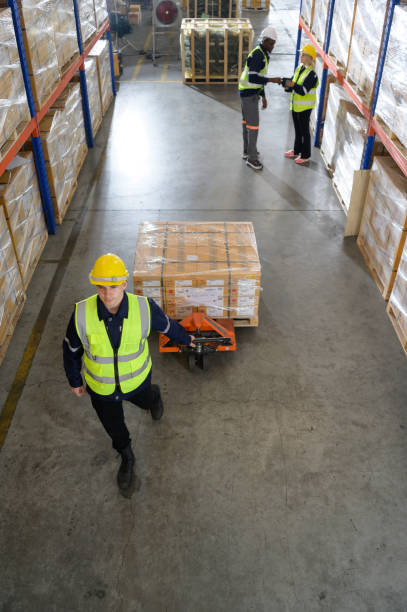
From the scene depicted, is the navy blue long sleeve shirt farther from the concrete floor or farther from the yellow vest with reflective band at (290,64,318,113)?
the yellow vest with reflective band at (290,64,318,113)

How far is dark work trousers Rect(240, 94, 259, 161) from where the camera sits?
344 inches

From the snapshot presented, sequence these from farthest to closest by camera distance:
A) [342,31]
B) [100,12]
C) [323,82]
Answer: [100,12]
[323,82]
[342,31]

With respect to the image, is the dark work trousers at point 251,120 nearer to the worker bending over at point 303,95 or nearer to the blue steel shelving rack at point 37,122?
the worker bending over at point 303,95

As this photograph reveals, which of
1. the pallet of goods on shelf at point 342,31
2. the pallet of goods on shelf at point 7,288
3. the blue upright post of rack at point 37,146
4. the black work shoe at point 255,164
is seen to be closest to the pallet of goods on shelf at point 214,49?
the pallet of goods on shelf at point 342,31

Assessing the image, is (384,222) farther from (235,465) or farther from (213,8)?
(213,8)

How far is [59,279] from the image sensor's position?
6.58 m

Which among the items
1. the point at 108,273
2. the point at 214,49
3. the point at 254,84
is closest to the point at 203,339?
the point at 108,273

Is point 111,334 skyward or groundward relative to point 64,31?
groundward

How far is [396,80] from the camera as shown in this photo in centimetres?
555

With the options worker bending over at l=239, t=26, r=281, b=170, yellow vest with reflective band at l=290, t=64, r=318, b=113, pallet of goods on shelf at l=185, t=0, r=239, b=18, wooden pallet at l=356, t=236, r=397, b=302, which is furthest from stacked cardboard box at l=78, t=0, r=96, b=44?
pallet of goods on shelf at l=185, t=0, r=239, b=18

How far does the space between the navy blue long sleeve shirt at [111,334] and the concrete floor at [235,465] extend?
94cm

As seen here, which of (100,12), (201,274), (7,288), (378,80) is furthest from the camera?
(100,12)

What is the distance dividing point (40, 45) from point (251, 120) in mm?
3736

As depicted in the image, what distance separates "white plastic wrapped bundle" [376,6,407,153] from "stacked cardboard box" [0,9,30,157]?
425 centimetres
